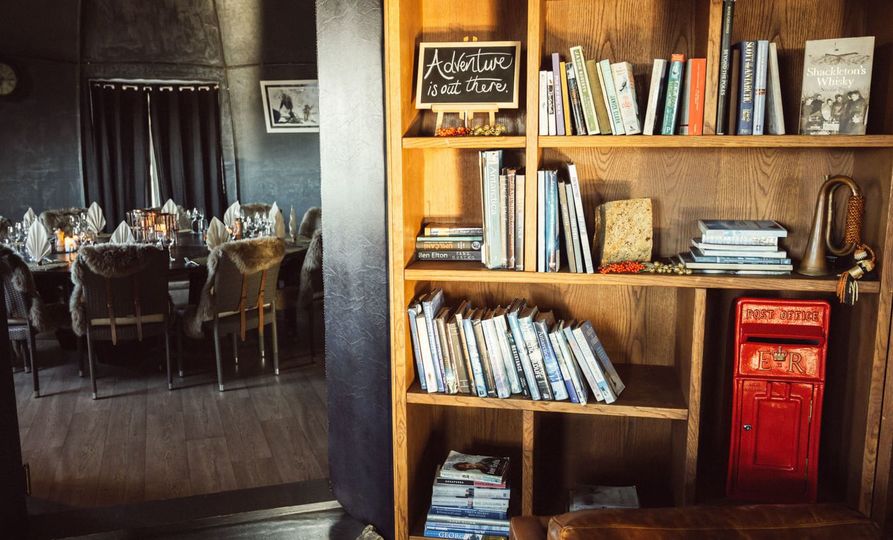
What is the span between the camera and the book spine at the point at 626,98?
2.19 m

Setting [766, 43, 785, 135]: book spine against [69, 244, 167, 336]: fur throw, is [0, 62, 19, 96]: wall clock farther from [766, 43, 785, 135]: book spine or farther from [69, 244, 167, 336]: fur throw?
[766, 43, 785, 135]: book spine

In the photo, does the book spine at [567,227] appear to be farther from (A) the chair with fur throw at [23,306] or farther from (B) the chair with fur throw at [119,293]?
(A) the chair with fur throw at [23,306]

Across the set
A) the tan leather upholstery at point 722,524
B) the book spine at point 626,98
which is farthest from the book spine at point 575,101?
the tan leather upholstery at point 722,524

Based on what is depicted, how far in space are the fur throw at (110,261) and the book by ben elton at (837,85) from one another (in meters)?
3.59

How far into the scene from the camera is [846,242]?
2.24 m

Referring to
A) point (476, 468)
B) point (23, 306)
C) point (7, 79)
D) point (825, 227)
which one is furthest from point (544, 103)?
point (7, 79)

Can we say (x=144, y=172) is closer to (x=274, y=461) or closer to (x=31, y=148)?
(x=31, y=148)

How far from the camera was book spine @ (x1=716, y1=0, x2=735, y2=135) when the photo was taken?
208 centimetres

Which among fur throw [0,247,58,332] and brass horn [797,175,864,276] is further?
fur throw [0,247,58,332]

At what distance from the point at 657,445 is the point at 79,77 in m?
6.92

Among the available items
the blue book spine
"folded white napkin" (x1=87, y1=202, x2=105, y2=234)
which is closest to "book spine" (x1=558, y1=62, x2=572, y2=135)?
the blue book spine

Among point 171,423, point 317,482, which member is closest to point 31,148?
point 171,423

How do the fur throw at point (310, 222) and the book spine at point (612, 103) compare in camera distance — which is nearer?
the book spine at point (612, 103)

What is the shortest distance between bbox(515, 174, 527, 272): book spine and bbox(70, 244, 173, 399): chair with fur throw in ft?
9.32
